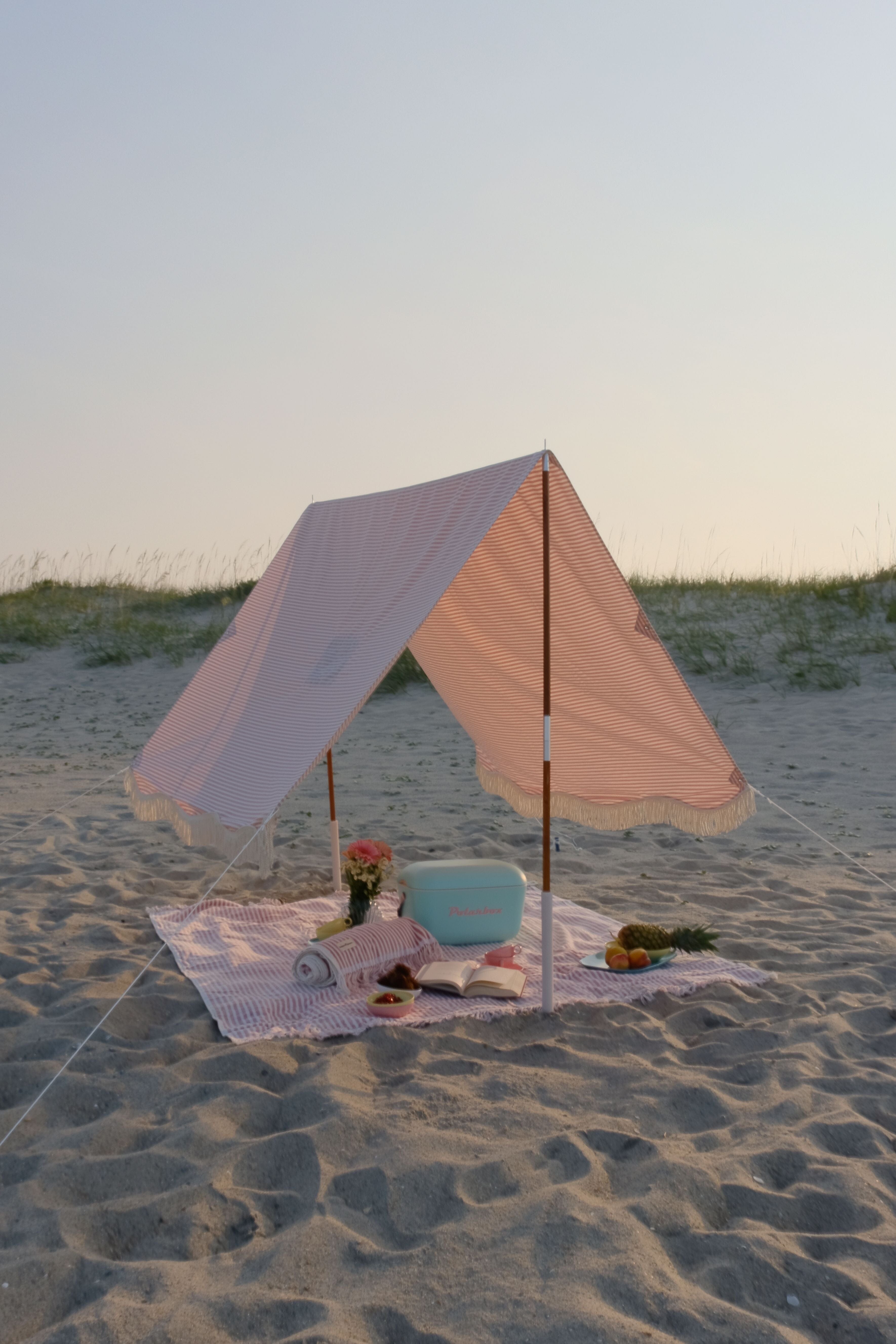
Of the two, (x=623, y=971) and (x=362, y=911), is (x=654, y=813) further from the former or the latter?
(x=362, y=911)

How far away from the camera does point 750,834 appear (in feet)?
Answer: 21.0

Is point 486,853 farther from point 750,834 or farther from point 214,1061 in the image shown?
point 214,1061

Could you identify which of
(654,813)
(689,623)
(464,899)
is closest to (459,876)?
(464,899)

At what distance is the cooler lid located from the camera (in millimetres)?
4203

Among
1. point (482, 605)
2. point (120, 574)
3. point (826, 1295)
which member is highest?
point (120, 574)

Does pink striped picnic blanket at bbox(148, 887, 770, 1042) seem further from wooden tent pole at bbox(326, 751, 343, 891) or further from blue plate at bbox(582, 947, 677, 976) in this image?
wooden tent pole at bbox(326, 751, 343, 891)

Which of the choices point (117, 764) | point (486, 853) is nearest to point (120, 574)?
point (117, 764)

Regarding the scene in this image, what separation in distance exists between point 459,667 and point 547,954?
162 centimetres

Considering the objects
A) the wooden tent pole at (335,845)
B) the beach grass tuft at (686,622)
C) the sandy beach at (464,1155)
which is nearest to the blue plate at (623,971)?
the sandy beach at (464,1155)

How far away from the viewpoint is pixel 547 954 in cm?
352

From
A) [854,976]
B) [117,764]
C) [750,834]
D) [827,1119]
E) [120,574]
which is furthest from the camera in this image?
[120,574]

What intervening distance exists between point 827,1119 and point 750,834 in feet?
12.3

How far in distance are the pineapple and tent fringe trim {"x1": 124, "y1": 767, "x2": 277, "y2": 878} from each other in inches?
57.7

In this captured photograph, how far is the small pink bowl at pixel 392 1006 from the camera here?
3482 mm
